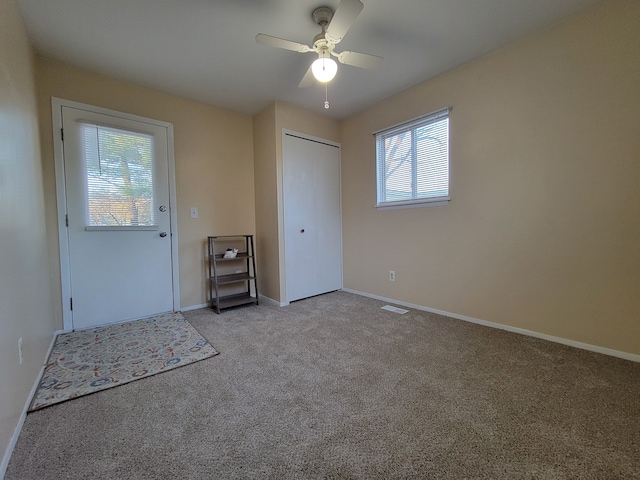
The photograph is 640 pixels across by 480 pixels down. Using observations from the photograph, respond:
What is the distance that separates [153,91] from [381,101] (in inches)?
105

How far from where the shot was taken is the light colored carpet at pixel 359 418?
3.50 ft

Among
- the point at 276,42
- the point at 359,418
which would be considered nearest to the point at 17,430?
the point at 359,418

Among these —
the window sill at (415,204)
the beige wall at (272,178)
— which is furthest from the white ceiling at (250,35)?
the window sill at (415,204)

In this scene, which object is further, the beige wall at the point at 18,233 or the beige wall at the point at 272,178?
the beige wall at the point at 272,178

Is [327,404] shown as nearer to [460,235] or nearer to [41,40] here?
[460,235]

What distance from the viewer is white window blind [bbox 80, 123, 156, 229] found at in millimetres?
2576

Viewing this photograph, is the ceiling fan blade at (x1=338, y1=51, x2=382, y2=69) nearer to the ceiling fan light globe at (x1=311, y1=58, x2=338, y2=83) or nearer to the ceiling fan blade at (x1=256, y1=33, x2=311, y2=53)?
the ceiling fan light globe at (x1=311, y1=58, x2=338, y2=83)

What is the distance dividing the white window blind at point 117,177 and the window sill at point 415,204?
8.90ft

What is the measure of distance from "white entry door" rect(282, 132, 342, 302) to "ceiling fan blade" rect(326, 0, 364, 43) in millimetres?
1635

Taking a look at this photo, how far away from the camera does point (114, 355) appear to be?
205 centimetres

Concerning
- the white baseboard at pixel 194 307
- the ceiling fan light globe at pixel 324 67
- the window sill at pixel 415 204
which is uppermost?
the ceiling fan light globe at pixel 324 67

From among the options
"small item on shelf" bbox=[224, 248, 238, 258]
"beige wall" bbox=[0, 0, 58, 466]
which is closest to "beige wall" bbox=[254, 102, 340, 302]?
"small item on shelf" bbox=[224, 248, 238, 258]

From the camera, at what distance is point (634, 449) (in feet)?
3.68

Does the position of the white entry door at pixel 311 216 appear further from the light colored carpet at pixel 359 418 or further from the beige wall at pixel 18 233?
the beige wall at pixel 18 233
